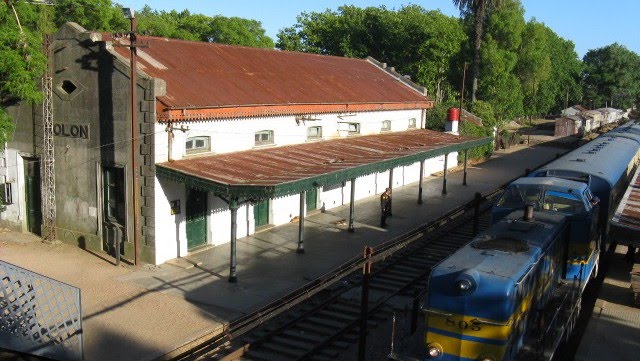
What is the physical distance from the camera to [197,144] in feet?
63.2

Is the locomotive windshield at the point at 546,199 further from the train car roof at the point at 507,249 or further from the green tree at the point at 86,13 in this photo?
the green tree at the point at 86,13

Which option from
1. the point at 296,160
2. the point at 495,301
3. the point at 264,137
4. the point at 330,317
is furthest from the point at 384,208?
the point at 495,301

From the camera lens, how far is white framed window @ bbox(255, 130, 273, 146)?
71.7ft

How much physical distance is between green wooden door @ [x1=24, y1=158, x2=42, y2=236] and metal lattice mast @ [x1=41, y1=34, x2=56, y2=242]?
844 mm

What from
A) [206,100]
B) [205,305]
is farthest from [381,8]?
[205,305]

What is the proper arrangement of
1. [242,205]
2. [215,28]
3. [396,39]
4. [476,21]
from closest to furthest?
[242,205], [476,21], [396,39], [215,28]

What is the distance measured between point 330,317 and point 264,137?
1007cm

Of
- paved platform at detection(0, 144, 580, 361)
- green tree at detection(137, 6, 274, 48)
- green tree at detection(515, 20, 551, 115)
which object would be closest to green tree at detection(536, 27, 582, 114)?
green tree at detection(515, 20, 551, 115)

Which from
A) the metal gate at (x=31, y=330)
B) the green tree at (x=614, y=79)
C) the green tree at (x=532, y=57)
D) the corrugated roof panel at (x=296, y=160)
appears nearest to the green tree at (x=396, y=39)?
the green tree at (x=532, y=57)

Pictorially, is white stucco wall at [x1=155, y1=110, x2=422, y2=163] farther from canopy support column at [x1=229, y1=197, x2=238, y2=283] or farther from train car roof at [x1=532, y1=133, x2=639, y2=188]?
train car roof at [x1=532, y1=133, x2=639, y2=188]

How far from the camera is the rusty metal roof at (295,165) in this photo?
16.1 metres

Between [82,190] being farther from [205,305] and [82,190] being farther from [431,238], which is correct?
[431,238]

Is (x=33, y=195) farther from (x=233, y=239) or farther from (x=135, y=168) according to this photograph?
(x=233, y=239)

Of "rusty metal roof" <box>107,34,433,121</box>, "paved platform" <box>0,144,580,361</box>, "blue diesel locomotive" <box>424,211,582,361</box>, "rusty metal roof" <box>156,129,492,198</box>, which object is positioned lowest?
"paved platform" <box>0,144,580,361</box>
